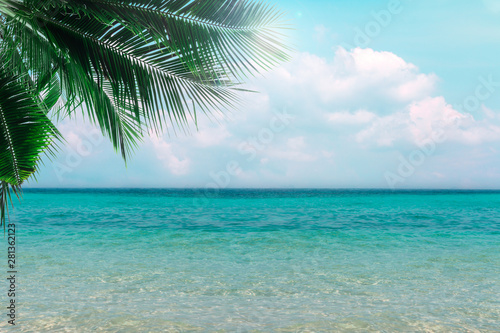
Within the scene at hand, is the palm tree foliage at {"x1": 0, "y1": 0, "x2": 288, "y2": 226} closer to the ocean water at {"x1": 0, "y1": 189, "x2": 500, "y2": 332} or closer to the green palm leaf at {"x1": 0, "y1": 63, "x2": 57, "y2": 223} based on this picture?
the green palm leaf at {"x1": 0, "y1": 63, "x2": 57, "y2": 223}

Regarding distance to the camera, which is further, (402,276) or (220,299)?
(402,276)

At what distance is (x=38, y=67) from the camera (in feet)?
11.8

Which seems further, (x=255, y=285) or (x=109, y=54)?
(x=255, y=285)

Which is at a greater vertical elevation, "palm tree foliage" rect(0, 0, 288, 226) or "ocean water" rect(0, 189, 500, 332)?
"palm tree foliage" rect(0, 0, 288, 226)

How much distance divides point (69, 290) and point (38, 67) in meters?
3.21

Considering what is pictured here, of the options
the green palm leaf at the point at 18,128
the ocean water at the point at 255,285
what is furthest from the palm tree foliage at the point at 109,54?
the ocean water at the point at 255,285

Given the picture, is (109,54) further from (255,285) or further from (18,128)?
(255,285)

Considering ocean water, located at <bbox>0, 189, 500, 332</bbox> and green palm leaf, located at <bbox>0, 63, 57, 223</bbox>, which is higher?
green palm leaf, located at <bbox>0, 63, 57, 223</bbox>

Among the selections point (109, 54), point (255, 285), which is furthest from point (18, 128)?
point (255, 285)

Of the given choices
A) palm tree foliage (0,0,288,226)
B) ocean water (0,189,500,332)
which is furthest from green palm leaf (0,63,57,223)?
ocean water (0,189,500,332)

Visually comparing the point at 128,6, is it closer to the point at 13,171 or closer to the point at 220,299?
the point at 13,171

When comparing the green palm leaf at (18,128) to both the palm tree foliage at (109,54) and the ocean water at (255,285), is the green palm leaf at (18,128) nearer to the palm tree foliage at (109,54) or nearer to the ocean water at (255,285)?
the palm tree foliage at (109,54)

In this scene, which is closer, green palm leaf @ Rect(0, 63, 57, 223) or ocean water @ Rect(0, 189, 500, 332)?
green palm leaf @ Rect(0, 63, 57, 223)

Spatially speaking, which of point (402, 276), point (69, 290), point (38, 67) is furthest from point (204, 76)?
point (402, 276)
